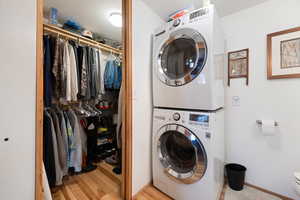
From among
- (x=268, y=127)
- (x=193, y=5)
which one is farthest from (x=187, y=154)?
(x=193, y=5)

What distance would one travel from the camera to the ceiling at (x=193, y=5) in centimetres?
135

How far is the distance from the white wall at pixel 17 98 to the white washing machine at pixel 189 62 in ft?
3.27

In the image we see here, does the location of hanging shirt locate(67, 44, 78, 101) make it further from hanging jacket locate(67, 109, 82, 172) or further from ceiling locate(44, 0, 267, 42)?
ceiling locate(44, 0, 267, 42)

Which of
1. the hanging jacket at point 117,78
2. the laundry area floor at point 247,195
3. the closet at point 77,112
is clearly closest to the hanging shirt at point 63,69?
the closet at point 77,112

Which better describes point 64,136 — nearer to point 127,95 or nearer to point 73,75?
point 73,75

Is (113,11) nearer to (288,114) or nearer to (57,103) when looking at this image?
(57,103)

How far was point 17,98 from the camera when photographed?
0.62m

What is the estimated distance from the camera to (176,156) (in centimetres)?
133

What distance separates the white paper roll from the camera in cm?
128

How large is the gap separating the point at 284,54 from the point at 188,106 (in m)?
1.16

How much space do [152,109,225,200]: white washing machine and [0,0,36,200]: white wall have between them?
3.28ft

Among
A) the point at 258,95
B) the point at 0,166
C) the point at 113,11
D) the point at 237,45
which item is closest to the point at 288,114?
the point at 258,95

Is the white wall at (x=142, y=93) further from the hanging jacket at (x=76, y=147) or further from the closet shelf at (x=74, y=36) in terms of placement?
the closet shelf at (x=74, y=36)

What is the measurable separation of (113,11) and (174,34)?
1013mm
